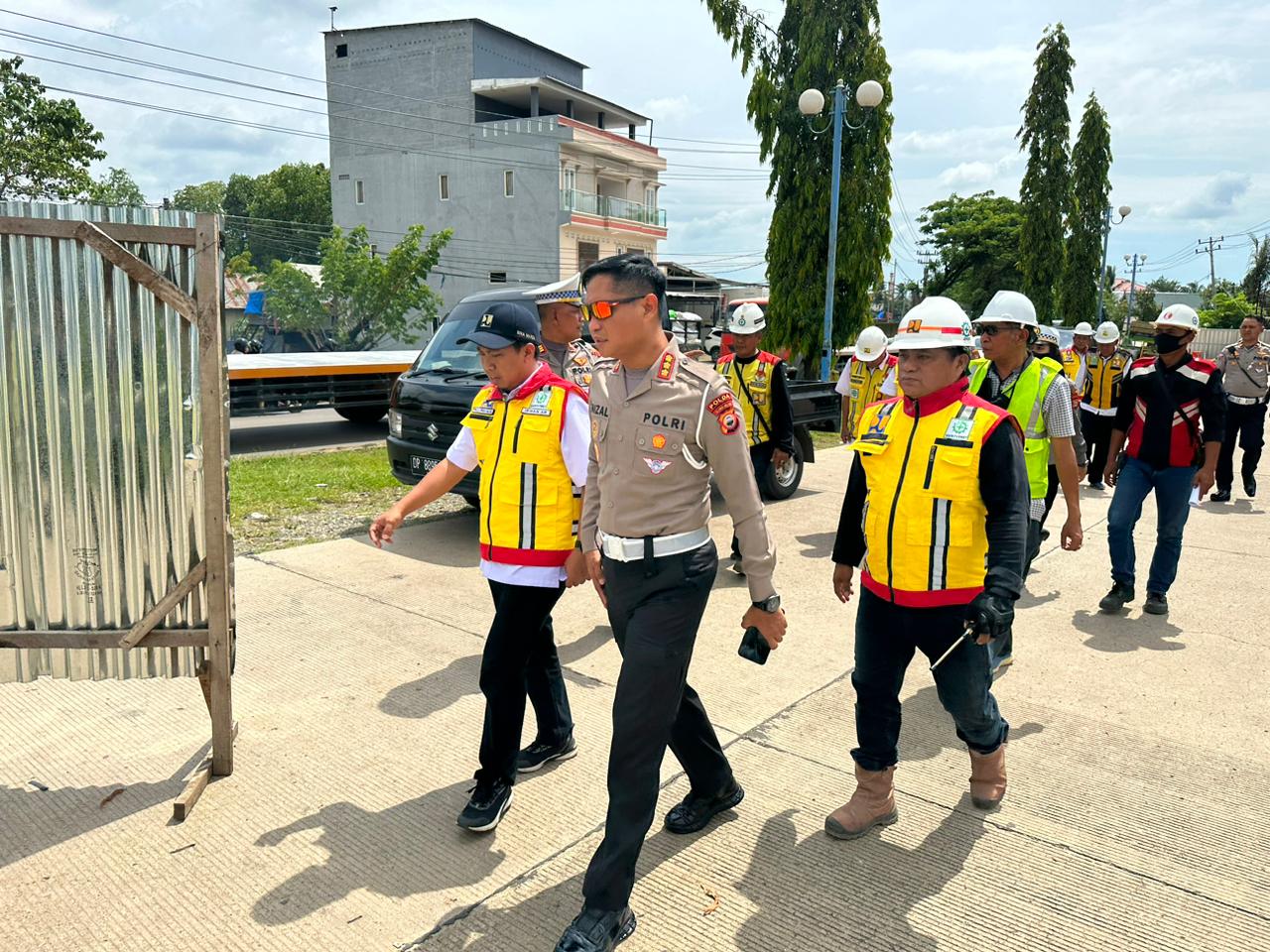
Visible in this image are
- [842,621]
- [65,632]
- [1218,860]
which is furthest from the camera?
[842,621]

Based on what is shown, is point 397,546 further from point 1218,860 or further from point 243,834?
→ point 1218,860

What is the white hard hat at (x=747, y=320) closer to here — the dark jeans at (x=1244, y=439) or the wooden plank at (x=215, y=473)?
the wooden plank at (x=215, y=473)

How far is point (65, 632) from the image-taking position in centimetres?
338

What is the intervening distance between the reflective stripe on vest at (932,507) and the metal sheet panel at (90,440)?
240 centimetres

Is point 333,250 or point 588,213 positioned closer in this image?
point 333,250

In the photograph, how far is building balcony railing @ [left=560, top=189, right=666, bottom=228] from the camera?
145 ft

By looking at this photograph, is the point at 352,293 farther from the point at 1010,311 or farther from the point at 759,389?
the point at 1010,311

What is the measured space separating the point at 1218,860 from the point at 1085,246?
34044mm

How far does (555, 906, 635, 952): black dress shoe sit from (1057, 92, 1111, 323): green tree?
3307 cm

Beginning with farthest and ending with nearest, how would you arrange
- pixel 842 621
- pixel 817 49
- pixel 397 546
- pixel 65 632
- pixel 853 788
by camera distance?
pixel 817 49
pixel 397 546
pixel 842 621
pixel 853 788
pixel 65 632

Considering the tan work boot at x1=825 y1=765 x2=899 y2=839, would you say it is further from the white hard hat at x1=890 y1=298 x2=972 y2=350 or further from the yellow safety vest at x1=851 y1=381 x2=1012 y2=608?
the white hard hat at x1=890 y1=298 x2=972 y2=350

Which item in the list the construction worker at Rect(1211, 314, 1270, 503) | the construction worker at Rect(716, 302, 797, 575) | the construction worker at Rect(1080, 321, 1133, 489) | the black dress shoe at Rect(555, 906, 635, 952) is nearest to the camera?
the black dress shoe at Rect(555, 906, 635, 952)

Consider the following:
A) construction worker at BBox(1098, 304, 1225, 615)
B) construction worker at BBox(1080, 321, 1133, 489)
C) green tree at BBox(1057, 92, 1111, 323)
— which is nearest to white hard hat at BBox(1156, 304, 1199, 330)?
construction worker at BBox(1098, 304, 1225, 615)

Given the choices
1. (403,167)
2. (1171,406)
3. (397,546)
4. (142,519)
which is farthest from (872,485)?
(403,167)
